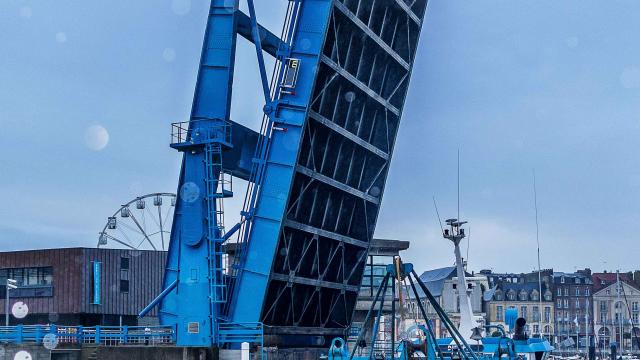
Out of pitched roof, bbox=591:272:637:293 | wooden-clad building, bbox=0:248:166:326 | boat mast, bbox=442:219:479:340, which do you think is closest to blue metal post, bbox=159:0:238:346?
boat mast, bbox=442:219:479:340

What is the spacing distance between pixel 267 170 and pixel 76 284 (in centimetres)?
1929

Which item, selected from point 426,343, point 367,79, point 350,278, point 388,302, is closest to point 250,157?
point 367,79

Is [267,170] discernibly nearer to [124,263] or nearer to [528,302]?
[124,263]

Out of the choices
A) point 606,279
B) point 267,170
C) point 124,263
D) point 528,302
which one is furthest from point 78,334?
point 606,279

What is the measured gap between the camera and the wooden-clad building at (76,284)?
4919 centimetres

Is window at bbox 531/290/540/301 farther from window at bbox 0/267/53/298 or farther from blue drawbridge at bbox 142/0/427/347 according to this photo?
blue drawbridge at bbox 142/0/427/347

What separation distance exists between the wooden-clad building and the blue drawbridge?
15257mm

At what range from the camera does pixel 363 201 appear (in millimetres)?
42344

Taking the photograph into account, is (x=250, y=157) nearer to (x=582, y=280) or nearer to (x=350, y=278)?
(x=350, y=278)

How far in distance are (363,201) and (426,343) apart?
1445cm

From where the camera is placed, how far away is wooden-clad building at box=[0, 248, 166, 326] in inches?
1937

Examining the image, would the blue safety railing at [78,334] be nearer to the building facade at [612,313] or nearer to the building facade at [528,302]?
the building facade at [528,302]

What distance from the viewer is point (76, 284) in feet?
161

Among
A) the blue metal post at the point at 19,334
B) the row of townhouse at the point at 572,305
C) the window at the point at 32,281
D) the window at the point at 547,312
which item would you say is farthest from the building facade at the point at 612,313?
the blue metal post at the point at 19,334
